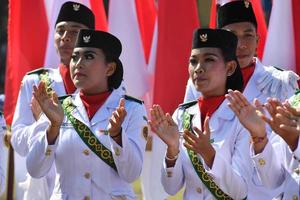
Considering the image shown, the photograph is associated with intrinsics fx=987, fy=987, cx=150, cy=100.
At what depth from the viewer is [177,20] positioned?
27.8 feet

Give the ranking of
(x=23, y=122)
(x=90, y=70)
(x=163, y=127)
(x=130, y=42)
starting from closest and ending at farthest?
(x=163, y=127)
(x=90, y=70)
(x=23, y=122)
(x=130, y=42)

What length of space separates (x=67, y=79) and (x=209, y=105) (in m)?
1.42

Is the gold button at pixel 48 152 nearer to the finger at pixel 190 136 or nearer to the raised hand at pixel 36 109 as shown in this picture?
the raised hand at pixel 36 109

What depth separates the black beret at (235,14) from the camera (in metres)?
7.14

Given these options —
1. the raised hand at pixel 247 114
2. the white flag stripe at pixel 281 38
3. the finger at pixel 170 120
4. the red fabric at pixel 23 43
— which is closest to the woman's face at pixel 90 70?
the finger at pixel 170 120

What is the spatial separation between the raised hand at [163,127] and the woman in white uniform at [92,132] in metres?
0.22

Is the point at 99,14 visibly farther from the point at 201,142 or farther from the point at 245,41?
the point at 201,142

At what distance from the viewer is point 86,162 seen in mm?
6258

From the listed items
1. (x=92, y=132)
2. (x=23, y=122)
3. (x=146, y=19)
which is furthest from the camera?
(x=146, y=19)

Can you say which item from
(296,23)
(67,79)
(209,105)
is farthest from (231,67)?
(296,23)

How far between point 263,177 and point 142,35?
365 cm

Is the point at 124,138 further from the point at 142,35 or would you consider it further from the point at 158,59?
the point at 142,35

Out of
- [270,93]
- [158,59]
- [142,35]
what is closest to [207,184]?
[270,93]

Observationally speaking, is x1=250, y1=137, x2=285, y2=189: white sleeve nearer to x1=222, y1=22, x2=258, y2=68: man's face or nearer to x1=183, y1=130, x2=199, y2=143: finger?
x1=183, y1=130, x2=199, y2=143: finger
